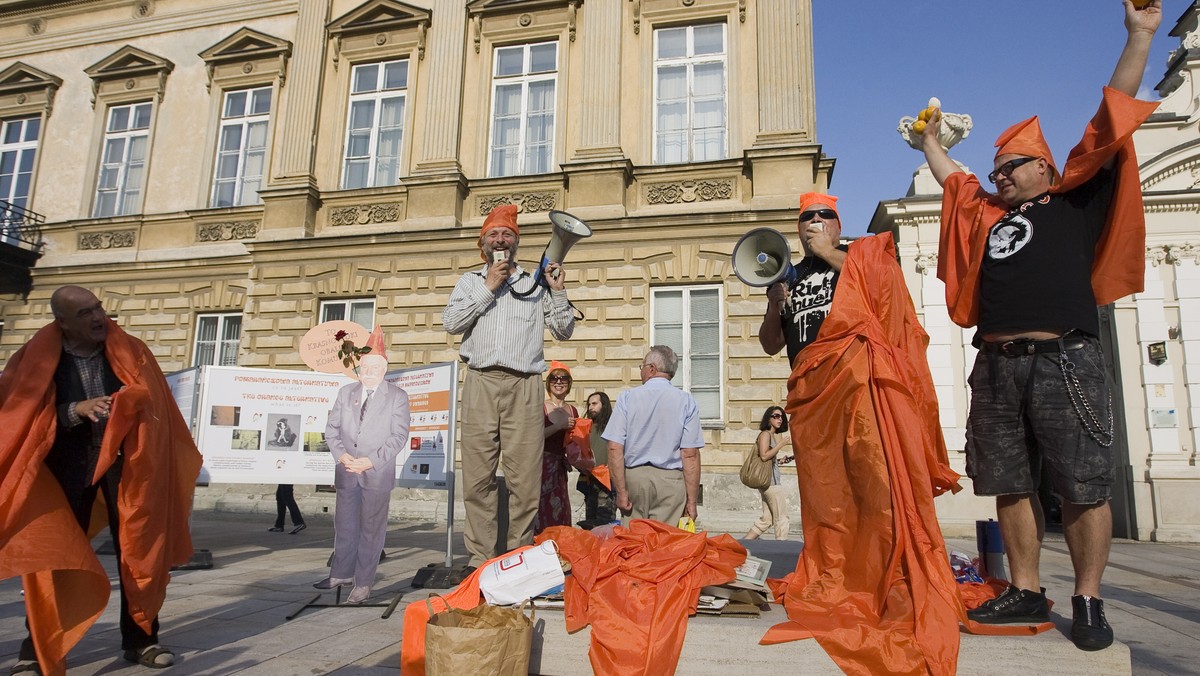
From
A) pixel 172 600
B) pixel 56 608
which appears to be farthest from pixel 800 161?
pixel 56 608

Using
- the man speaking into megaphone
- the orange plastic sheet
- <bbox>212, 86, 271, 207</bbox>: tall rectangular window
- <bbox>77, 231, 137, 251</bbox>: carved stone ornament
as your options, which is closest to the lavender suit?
the orange plastic sheet

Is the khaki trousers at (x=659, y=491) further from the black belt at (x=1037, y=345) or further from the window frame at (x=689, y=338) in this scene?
the window frame at (x=689, y=338)

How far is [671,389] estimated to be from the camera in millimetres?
5195

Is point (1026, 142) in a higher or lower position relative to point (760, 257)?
higher

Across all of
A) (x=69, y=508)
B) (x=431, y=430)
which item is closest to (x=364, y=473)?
(x=431, y=430)

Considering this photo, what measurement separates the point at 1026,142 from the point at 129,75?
18.3m

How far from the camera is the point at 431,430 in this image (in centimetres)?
674

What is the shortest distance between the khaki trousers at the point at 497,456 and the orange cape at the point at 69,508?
1638 millimetres

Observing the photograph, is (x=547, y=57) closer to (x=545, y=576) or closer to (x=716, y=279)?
(x=716, y=279)

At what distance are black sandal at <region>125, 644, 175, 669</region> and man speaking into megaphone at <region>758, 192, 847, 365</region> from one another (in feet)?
10.8

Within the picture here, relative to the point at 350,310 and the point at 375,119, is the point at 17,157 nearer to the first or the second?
the point at 375,119

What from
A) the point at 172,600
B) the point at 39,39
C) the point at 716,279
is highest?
the point at 39,39

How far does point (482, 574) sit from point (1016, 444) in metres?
2.40

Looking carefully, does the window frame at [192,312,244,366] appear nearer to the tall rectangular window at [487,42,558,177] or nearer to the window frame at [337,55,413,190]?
the window frame at [337,55,413,190]
